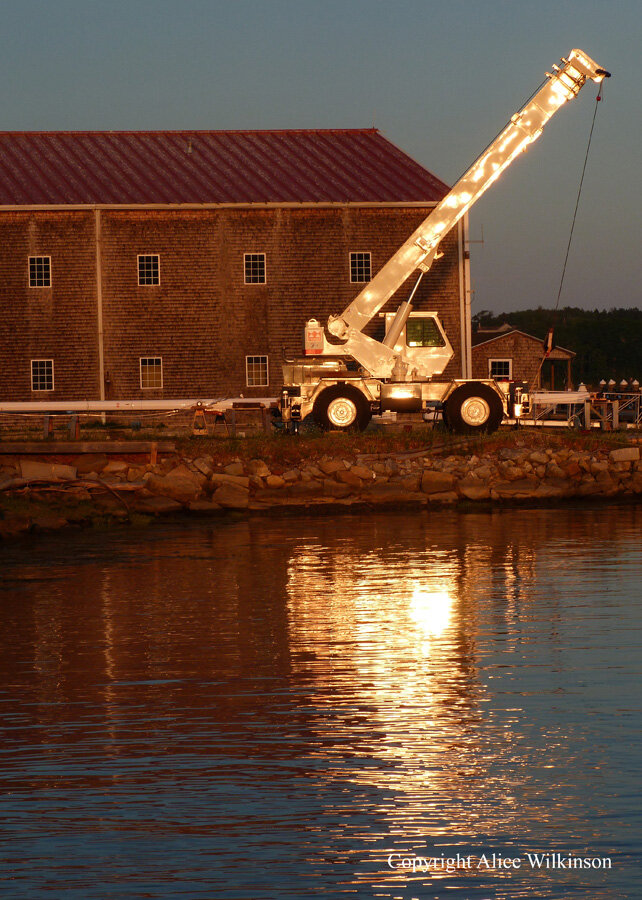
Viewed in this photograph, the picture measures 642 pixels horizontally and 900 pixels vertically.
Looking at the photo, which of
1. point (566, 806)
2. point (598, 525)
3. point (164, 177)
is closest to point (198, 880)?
point (566, 806)

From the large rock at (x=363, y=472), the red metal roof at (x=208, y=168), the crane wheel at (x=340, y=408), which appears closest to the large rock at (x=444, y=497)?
the large rock at (x=363, y=472)

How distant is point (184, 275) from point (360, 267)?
201 inches

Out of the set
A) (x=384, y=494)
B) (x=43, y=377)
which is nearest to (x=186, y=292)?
(x=43, y=377)

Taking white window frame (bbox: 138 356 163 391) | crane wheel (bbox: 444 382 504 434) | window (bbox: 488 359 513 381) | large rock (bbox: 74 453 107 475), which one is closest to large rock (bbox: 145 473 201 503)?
large rock (bbox: 74 453 107 475)

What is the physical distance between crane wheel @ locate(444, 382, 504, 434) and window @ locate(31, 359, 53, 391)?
1342cm

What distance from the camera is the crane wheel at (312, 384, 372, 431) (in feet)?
94.3

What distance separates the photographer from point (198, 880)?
6379mm

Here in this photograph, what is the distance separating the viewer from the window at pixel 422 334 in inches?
1160

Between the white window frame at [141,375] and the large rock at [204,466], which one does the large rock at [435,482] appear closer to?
the large rock at [204,466]

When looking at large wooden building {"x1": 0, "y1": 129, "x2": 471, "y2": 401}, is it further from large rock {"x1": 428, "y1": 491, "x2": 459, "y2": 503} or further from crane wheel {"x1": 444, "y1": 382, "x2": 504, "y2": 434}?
large rock {"x1": 428, "y1": 491, "x2": 459, "y2": 503}

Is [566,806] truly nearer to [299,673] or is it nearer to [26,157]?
[299,673]

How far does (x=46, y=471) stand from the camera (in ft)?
85.9

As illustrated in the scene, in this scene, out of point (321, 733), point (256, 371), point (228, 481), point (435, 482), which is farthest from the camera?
point (256, 371)

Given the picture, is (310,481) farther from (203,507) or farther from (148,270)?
(148,270)
